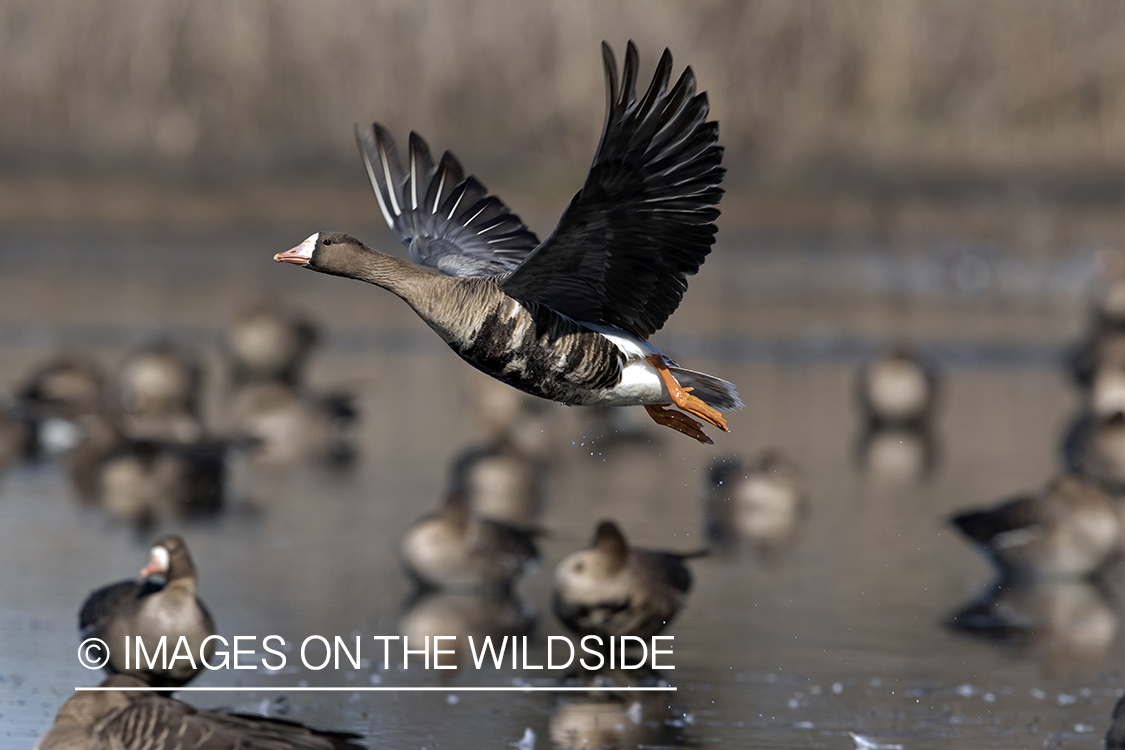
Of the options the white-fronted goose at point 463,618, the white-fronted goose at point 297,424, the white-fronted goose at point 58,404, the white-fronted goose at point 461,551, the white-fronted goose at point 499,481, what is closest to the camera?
the white-fronted goose at point 463,618

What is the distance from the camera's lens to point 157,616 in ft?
25.5

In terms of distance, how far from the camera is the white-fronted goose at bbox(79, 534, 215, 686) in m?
7.73

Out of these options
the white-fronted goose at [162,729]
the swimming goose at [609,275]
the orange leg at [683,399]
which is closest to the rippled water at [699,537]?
the white-fronted goose at [162,729]

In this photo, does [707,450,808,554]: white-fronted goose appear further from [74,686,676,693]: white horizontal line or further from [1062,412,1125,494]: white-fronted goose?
[74,686,676,693]: white horizontal line

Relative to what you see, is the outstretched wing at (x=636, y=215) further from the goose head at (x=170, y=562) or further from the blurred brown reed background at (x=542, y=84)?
the blurred brown reed background at (x=542, y=84)

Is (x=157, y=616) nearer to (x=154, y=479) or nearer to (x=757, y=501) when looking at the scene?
(x=154, y=479)

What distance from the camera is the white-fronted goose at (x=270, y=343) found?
1722 cm

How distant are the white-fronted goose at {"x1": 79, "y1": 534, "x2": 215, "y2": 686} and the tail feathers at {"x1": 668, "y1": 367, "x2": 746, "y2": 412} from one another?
8.18ft

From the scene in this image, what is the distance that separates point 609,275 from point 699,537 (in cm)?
493

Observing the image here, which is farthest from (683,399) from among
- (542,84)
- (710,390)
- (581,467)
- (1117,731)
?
(542,84)

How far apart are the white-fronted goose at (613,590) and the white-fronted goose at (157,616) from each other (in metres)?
1.82

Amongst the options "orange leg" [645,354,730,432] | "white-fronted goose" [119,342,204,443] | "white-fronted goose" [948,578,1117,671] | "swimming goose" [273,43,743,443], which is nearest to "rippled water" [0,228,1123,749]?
"white-fronted goose" [948,578,1117,671]

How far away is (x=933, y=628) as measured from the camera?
909 cm

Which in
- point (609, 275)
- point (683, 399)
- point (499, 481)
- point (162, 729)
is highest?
point (499, 481)
